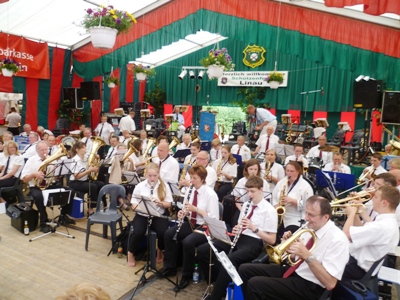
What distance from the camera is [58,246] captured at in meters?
5.83

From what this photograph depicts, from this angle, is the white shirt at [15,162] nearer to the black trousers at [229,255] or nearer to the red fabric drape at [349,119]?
the black trousers at [229,255]

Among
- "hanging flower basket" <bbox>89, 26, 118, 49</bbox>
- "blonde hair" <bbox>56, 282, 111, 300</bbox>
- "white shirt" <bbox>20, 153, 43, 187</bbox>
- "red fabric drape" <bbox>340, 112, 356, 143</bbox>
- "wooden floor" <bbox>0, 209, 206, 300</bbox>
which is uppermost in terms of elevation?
"hanging flower basket" <bbox>89, 26, 118, 49</bbox>

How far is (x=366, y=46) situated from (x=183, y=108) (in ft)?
32.1

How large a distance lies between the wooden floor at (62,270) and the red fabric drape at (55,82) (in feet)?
32.7

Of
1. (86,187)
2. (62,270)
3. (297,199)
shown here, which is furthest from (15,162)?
(297,199)

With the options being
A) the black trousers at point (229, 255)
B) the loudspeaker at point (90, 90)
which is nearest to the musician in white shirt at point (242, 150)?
the black trousers at point (229, 255)

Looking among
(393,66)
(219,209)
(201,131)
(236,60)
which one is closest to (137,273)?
(219,209)

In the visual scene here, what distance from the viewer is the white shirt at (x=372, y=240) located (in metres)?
3.46

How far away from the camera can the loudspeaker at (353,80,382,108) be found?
9.43m

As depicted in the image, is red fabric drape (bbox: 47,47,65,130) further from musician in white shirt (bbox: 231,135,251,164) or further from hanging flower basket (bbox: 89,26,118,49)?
musician in white shirt (bbox: 231,135,251,164)

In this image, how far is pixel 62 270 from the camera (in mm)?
4977

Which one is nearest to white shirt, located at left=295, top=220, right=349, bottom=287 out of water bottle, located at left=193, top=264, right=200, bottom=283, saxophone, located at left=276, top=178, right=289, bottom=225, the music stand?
saxophone, located at left=276, top=178, right=289, bottom=225

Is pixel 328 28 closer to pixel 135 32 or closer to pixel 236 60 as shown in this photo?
pixel 135 32

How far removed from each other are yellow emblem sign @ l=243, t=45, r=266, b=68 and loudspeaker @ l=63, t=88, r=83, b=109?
9543 mm
